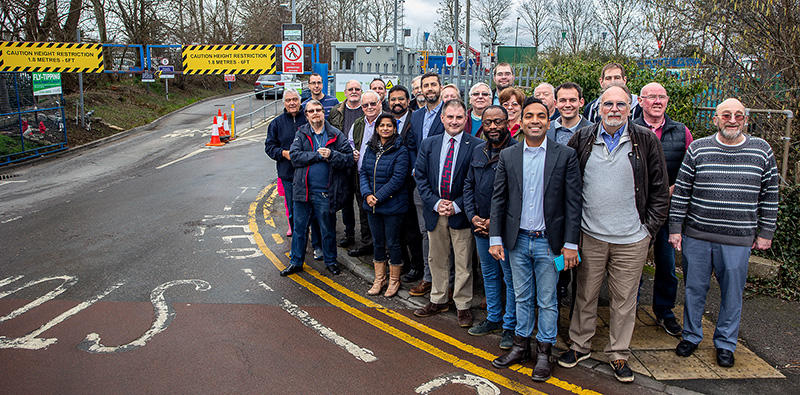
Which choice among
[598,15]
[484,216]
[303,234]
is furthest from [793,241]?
[598,15]

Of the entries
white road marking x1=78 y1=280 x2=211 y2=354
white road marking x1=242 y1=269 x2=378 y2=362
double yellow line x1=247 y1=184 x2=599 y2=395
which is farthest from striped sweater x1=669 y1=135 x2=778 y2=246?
white road marking x1=78 y1=280 x2=211 y2=354

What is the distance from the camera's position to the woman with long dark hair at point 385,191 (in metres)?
5.86

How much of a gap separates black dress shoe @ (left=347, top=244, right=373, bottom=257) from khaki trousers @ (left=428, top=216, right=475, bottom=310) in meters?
1.87

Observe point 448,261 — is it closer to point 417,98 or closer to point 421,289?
point 421,289

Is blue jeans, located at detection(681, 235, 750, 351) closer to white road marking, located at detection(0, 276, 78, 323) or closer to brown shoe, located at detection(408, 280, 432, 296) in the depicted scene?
brown shoe, located at detection(408, 280, 432, 296)

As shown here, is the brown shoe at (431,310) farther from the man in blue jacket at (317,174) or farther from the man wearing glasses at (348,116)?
the man wearing glasses at (348,116)

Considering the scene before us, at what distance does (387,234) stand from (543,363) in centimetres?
228

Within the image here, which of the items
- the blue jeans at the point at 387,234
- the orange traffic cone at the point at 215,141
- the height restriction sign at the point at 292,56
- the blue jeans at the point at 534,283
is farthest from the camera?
the orange traffic cone at the point at 215,141

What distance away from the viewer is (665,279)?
5.19 metres

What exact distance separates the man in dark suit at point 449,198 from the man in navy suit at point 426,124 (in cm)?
49

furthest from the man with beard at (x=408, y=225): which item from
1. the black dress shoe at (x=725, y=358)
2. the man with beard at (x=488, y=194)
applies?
the black dress shoe at (x=725, y=358)

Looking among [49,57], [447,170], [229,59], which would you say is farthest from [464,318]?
[49,57]

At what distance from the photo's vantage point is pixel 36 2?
66.1 feet

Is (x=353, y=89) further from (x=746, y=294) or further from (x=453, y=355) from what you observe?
(x=746, y=294)
